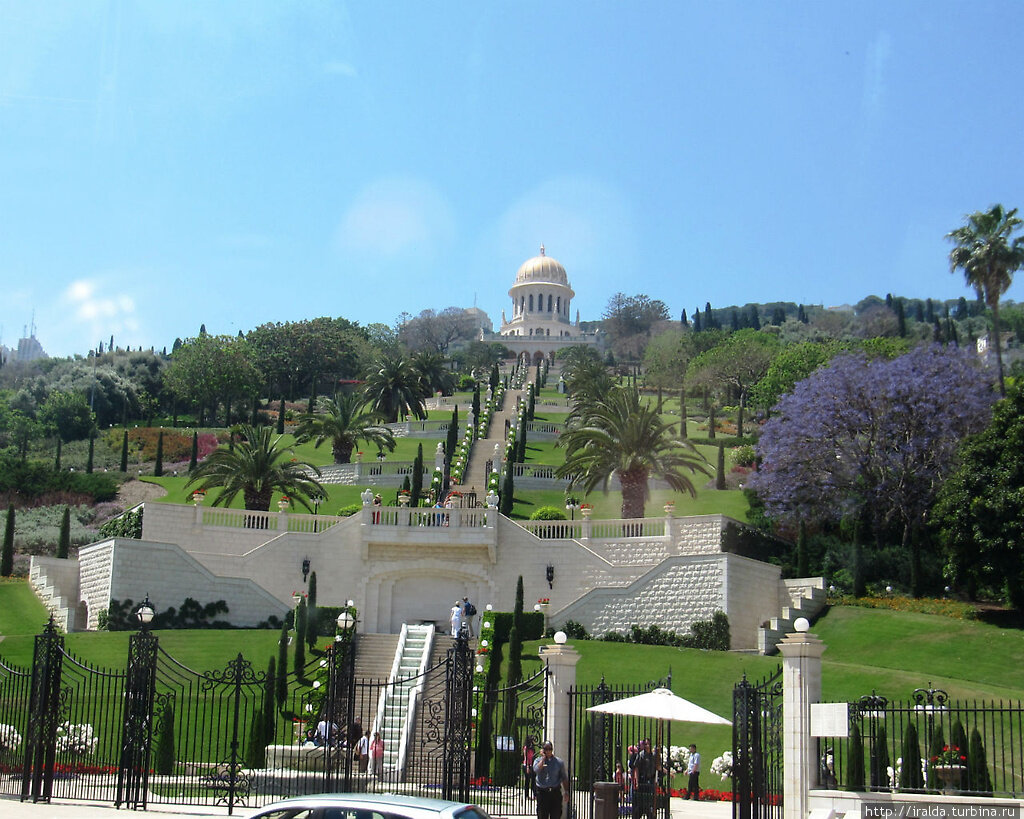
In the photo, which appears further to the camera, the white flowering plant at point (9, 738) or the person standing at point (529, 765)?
the white flowering plant at point (9, 738)

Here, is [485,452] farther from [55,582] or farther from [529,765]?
[529,765]

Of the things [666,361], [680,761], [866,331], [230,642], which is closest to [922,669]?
[680,761]

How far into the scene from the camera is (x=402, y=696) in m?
29.8

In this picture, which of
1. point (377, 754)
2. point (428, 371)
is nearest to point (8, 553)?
point (377, 754)

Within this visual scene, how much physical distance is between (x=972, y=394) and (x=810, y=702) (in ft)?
86.8

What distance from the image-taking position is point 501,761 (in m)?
23.9

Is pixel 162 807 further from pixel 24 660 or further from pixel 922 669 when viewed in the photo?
pixel 922 669

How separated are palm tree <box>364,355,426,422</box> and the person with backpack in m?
35.4

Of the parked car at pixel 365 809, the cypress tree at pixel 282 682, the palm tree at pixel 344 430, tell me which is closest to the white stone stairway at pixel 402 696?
the cypress tree at pixel 282 682

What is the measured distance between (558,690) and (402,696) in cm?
968

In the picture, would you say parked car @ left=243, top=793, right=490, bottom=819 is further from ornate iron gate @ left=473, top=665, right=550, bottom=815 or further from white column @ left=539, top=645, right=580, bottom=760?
white column @ left=539, top=645, right=580, bottom=760

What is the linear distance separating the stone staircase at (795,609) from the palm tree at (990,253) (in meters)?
18.9

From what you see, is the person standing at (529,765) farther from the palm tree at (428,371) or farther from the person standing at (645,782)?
the palm tree at (428,371)

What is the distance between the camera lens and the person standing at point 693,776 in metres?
23.6
